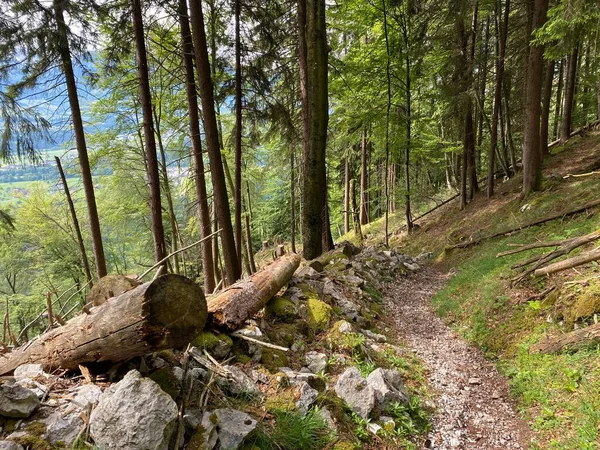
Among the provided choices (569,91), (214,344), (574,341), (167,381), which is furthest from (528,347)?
(569,91)

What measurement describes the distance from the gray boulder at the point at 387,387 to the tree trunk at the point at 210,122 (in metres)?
4.12

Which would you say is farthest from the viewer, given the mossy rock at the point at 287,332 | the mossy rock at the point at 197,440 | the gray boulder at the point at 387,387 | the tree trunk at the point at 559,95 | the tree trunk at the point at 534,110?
the tree trunk at the point at 559,95

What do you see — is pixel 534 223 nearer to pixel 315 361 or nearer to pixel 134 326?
pixel 315 361

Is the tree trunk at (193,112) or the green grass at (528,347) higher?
the tree trunk at (193,112)

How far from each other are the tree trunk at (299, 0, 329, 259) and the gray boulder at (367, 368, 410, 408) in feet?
16.1

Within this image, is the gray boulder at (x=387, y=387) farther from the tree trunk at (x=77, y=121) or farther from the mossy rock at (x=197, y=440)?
the tree trunk at (x=77, y=121)

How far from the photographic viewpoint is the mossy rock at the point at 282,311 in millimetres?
4867

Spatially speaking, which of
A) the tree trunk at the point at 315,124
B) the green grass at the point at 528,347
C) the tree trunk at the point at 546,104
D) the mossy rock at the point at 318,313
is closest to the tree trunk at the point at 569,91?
the tree trunk at the point at 546,104

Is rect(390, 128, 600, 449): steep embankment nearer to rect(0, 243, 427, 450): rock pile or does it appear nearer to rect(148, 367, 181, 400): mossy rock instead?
rect(0, 243, 427, 450): rock pile

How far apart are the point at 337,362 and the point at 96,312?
2627mm

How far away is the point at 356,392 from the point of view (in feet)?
11.0

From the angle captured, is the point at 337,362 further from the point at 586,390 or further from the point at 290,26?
the point at 290,26

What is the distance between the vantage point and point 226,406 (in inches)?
113

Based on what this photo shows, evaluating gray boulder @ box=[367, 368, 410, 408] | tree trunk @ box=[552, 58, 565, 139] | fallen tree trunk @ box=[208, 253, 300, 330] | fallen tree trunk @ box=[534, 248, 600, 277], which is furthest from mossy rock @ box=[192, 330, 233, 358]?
tree trunk @ box=[552, 58, 565, 139]
